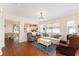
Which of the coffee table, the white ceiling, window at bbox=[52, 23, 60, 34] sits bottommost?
the coffee table

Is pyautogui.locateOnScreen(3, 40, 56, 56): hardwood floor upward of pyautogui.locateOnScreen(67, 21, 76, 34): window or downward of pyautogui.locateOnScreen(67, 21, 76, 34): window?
downward

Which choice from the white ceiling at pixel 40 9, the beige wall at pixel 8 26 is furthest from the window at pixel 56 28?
the beige wall at pixel 8 26

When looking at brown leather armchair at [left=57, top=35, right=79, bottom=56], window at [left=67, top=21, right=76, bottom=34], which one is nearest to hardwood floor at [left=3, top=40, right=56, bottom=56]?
brown leather armchair at [left=57, top=35, right=79, bottom=56]

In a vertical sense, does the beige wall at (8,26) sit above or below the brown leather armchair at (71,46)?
above

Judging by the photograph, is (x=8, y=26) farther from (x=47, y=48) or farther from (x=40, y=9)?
(x=47, y=48)

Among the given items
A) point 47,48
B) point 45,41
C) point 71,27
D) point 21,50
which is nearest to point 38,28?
point 45,41

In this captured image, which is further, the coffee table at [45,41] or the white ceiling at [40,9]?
the coffee table at [45,41]

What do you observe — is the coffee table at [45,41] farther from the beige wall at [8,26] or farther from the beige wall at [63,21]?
the beige wall at [8,26]

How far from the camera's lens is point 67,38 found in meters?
2.15

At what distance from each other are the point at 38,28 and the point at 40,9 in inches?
17.7

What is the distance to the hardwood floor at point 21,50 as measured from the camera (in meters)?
2.11

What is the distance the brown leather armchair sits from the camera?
210cm

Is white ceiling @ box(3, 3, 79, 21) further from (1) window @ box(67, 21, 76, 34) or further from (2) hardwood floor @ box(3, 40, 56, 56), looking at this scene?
(2) hardwood floor @ box(3, 40, 56, 56)

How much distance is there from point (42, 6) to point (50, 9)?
20 centimetres
